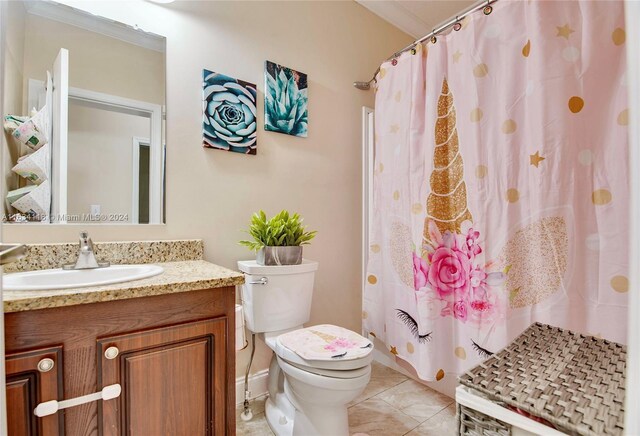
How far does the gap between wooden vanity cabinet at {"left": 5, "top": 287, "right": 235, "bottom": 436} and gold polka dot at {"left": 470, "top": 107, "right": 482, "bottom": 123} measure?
4.28 feet

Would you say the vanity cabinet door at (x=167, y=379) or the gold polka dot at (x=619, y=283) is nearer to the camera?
the vanity cabinet door at (x=167, y=379)

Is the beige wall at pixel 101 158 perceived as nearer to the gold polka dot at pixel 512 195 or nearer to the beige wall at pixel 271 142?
the beige wall at pixel 271 142

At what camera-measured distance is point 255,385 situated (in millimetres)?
1740

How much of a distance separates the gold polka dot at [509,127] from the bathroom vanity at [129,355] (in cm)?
127

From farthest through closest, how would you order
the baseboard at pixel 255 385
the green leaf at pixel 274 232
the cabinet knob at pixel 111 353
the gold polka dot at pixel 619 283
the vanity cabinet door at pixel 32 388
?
the baseboard at pixel 255 385 < the green leaf at pixel 274 232 < the gold polka dot at pixel 619 283 < the cabinet knob at pixel 111 353 < the vanity cabinet door at pixel 32 388

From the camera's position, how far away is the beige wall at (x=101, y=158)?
1289mm

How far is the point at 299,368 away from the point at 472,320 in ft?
2.79

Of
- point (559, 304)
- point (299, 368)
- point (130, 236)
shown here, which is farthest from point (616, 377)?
point (130, 236)

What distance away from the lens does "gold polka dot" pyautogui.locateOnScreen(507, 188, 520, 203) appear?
4.35 ft

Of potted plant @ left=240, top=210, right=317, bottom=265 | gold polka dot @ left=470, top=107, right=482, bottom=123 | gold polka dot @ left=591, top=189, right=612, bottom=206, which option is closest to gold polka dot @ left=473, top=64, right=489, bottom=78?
gold polka dot @ left=470, top=107, right=482, bottom=123

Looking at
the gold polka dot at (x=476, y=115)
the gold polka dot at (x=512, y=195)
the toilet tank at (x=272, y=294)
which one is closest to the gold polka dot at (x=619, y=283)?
the gold polka dot at (x=512, y=195)

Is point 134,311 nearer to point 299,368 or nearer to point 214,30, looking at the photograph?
point 299,368

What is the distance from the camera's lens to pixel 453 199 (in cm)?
155

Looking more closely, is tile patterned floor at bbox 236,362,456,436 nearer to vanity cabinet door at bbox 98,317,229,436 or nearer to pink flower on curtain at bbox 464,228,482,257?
vanity cabinet door at bbox 98,317,229,436
